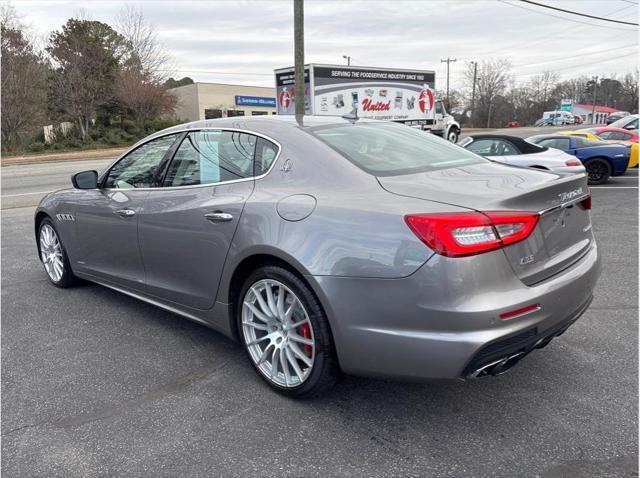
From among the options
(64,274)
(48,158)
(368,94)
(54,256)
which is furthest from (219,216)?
(48,158)

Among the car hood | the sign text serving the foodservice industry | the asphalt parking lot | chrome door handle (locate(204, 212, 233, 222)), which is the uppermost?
the sign text serving the foodservice industry

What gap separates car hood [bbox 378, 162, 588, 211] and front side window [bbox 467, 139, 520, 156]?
7.67 m

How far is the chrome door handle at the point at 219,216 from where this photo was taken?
3.10m

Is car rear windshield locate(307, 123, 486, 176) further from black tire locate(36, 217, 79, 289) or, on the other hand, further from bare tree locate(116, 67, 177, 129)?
bare tree locate(116, 67, 177, 129)

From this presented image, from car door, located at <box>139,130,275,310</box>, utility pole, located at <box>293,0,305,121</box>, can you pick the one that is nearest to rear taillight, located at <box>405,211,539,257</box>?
car door, located at <box>139,130,275,310</box>

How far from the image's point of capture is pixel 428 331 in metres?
2.34

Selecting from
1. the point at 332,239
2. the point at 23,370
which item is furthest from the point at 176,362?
the point at 332,239

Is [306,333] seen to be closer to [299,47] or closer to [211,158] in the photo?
[211,158]

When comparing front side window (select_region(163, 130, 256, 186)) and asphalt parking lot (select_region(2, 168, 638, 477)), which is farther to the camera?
front side window (select_region(163, 130, 256, 186))

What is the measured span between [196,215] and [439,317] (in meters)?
1.73

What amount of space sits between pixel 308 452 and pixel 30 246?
6.13 metres

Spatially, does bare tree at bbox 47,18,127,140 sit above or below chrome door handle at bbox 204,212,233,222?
above

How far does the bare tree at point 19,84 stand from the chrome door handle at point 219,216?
35.5 metres

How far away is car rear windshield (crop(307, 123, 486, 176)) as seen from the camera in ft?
9.69
